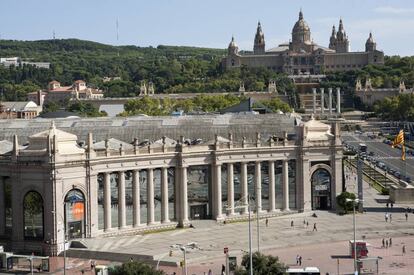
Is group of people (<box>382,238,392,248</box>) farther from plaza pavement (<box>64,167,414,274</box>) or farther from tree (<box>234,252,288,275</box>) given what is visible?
tree (<box>234,252,288,275</box>)

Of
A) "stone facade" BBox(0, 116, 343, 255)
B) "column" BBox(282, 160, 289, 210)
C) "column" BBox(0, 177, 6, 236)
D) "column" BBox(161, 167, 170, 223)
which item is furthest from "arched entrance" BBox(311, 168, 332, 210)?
"column" BBox(0, 177, 6, 236)

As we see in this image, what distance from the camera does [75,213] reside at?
7581cm

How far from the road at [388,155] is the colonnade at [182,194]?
1552 inches

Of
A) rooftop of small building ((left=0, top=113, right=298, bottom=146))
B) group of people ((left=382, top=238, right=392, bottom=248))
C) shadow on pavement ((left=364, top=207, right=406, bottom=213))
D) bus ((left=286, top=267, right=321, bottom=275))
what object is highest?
rooftop of small building ((left=0, top=113, right=298, bottom=146))

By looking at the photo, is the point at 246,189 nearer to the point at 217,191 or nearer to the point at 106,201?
the point at 217,191

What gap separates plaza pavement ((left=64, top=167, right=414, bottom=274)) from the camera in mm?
69312

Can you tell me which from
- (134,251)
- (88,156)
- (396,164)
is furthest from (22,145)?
(396,164)

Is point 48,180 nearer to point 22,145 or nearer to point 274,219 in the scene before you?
point 22,145

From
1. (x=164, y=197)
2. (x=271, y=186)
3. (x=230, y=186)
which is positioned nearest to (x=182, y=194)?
(x=164, y=197)

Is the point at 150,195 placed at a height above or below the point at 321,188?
A: above

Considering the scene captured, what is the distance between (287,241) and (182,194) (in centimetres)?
1202

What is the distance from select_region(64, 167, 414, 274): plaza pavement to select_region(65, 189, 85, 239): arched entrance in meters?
1.29

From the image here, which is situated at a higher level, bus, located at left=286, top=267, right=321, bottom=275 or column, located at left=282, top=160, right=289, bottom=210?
column, located at left=282, top=160, right=289, bottom=210

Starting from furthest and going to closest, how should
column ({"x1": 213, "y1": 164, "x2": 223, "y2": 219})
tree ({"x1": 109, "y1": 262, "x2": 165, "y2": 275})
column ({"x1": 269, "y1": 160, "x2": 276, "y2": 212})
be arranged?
column ({"x1": 269, "y1": 160, "x2": 276, "y2": 212}) < column ({"x1": 213, "y1": 164, "x2": 223, "y2": 219}) < tree ({"x1": 109, "y1": 262, "x2": 165, "y2": 275})
